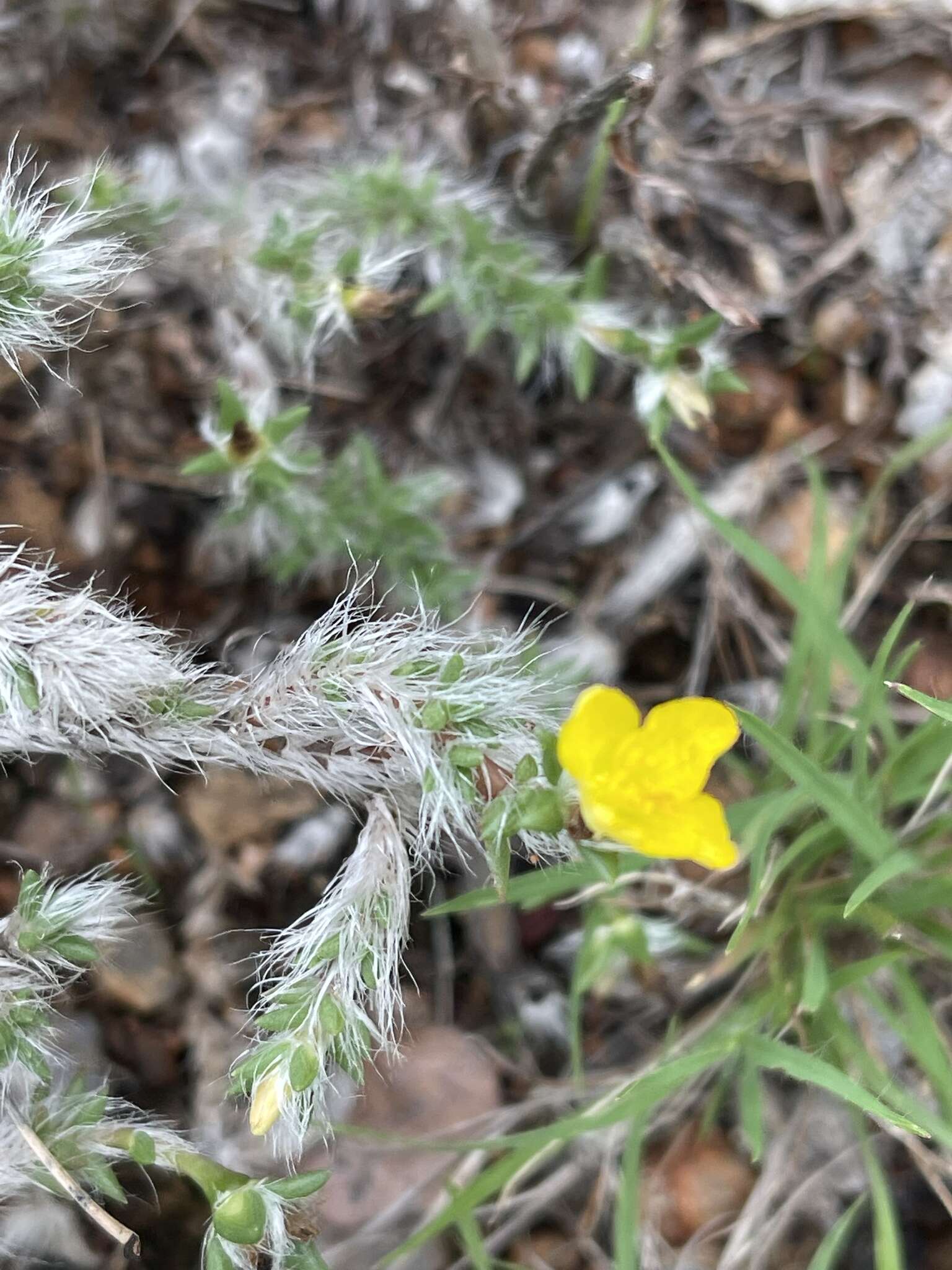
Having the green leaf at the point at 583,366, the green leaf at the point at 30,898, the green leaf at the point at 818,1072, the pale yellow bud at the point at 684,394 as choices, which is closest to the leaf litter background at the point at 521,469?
the pale yellow bud at the point at 684,394

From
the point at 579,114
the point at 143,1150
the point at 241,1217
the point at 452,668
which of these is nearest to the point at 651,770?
the point at 452,668

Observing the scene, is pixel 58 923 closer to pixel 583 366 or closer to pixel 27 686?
pixel 27 686

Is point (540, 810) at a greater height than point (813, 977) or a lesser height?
greater

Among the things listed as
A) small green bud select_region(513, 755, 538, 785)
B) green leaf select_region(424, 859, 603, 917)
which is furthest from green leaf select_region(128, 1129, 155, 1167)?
Result: small green bud select_region(513, 755, 538, 785)

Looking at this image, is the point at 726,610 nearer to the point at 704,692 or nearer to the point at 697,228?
the point at 704,692

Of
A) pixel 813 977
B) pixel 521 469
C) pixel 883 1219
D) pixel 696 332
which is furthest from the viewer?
pixel 521 469
